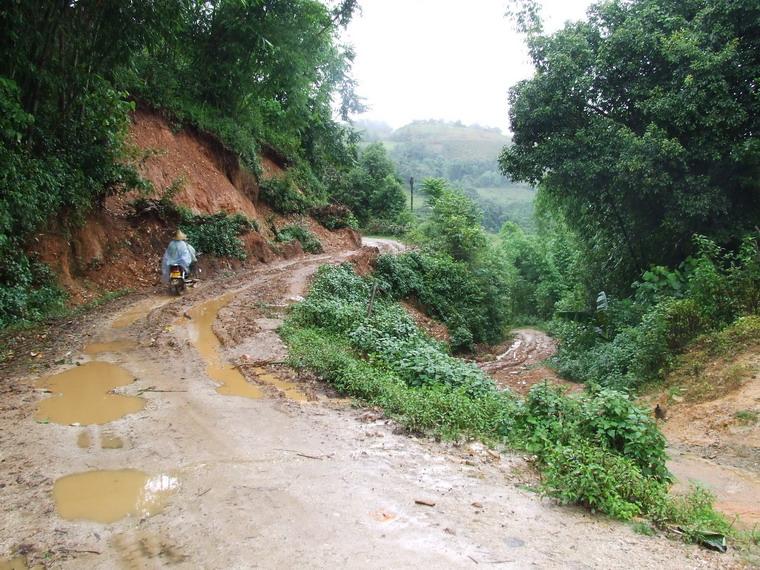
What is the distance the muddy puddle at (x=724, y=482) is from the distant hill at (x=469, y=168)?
39.6 meters

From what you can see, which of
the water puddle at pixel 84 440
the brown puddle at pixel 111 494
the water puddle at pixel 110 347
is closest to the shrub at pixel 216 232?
the water puddle at pixel 110 347

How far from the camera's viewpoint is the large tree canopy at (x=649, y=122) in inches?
501

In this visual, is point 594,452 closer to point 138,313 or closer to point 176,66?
point 138,313

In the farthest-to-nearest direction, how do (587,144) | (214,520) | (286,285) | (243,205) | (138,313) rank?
(243,205) → (587,144) → (286,285) → (138,313) → (214,520)

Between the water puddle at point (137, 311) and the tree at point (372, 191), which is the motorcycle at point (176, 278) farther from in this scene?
the tree at point (372, 191)

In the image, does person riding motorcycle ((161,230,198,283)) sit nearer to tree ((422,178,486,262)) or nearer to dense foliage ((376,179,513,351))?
dense foliage ((376,179,513,351))

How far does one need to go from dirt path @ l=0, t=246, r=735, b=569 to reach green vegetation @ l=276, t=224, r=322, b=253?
565 inches

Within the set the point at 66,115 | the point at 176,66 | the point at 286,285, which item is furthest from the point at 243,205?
the point at 66,115

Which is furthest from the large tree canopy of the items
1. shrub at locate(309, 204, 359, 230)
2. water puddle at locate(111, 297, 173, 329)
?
water puddle at locate(111, 297, 173, 329)

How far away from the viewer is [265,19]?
57.4 ft

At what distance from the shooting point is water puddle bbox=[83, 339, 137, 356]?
7641 millimetres

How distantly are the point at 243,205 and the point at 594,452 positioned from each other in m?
17.1

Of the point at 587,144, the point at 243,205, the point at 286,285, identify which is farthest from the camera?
the point at 243,205

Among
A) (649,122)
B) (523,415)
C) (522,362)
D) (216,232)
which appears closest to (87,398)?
(523,415)
